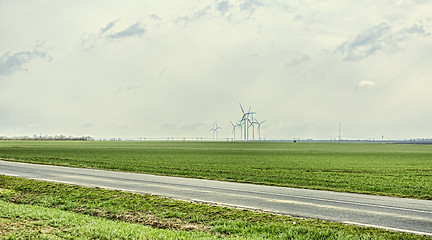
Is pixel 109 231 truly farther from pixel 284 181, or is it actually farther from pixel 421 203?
pixel 284 181

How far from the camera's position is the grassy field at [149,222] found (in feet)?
Result: 32.5

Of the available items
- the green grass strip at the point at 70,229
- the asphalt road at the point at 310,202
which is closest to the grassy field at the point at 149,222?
the green grass strip at the point at 70,229

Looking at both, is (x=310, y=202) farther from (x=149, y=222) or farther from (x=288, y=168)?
(x=288, y=168)

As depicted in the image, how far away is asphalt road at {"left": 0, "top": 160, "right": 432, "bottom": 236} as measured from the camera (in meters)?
11.9

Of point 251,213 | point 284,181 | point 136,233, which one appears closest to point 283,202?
point 251,213

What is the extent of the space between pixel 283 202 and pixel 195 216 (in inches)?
170

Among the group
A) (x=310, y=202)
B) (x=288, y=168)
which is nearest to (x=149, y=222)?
(x=310, y=202)

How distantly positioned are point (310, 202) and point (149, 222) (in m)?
6.67

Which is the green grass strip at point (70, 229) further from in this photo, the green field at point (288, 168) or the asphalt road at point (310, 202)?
the green field at point (288, 168)

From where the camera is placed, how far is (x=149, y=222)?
1188 cm

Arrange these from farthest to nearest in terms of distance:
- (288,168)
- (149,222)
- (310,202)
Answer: (288,168) < (310,202) < (149,222)

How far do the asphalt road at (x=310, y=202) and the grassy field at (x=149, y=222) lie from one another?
3.78 feet

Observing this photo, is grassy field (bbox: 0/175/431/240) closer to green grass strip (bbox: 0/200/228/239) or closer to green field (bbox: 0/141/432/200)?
green grass strip (bbox: 0/200/228/239)

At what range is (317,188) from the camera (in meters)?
19.9
